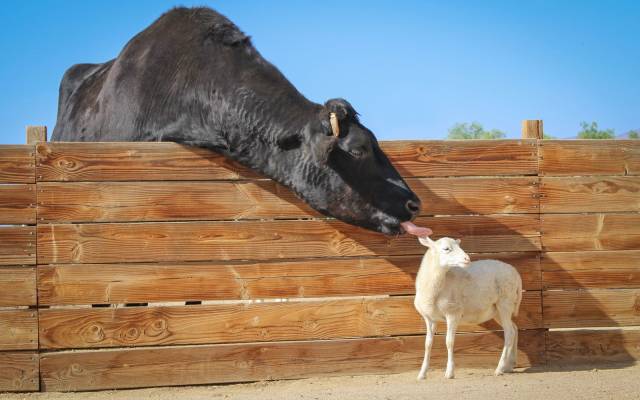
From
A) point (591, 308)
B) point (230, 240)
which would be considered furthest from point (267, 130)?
point (591, 308)

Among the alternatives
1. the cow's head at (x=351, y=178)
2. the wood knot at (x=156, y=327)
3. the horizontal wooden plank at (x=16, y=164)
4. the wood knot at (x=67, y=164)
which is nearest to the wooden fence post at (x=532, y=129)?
the cow's head at (x=351, y=178)

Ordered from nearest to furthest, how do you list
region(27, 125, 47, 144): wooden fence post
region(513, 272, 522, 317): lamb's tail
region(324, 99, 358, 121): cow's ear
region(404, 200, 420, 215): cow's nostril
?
region(404, 200, 420, 215): cow's nostril
region(324, 99, 358, 121): cow's ear
region(513, 272, 522, 317): lamb's tail
region(27, 125, 47, 144): wooden fence post

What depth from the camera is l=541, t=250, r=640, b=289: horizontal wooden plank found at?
5.74 m

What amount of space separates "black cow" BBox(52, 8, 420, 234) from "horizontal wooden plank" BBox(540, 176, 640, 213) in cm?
148

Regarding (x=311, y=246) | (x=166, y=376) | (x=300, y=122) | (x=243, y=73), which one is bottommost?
(x=166, y=376)

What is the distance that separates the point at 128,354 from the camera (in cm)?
509

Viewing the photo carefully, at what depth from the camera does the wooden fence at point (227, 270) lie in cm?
507

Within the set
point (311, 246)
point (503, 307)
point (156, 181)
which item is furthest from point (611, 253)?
point (156, 181)

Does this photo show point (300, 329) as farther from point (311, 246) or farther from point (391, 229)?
point (391, 229)

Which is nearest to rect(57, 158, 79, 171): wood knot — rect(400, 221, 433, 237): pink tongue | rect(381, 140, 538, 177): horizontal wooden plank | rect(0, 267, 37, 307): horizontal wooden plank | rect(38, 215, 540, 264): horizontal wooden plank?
rect(38, 215, 540, 264): horizontal wooden plank

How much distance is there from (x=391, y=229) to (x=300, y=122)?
111cm

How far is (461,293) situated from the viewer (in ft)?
16.7

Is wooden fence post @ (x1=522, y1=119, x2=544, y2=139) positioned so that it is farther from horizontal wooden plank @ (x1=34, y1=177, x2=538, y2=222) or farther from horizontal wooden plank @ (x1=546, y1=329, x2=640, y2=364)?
horizontal wooden plank @ (x1=546, y1=329, x2=640, y2=364)

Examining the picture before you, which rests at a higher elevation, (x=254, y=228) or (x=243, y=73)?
(x=243, y=73)
